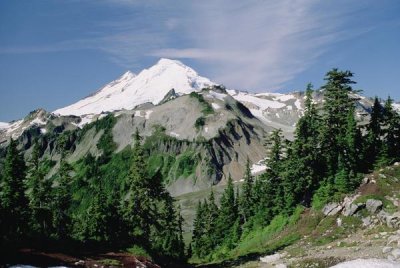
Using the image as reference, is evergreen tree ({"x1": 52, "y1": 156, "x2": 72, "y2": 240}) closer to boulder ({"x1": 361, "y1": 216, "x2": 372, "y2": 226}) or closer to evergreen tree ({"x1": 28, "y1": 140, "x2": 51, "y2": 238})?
evergreen tree ({"x1": 28, "y1": 140, "x2": 51, "y2": 238})

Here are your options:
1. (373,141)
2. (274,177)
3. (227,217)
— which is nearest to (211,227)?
(227,217)

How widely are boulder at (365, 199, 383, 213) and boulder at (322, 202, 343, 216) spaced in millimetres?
3286

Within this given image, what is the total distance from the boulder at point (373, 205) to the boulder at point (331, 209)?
3286 mm

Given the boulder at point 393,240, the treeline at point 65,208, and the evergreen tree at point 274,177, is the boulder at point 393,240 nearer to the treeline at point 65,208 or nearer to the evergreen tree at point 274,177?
the treeline at point 65,208

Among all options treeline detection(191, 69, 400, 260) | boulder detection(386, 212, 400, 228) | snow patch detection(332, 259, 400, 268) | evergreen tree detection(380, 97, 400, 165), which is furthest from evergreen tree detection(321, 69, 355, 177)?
snow patch detection(332, 259, 400, 268)

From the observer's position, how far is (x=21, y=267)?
28188 millimetres

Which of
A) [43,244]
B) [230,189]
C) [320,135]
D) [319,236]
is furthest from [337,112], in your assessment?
[43,244]

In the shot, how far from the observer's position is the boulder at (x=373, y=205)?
152 feet

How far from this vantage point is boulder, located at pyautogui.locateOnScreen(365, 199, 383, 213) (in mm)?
46188

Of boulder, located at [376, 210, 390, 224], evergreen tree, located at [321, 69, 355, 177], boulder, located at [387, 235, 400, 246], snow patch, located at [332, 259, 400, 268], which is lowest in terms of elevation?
boulder, located at [387, 235, 400, 246]

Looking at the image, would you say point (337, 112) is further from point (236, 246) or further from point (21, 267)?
point (21, 267)

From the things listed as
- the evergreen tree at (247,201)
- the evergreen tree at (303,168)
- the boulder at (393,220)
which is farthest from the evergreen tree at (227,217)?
the boulder at (393,220)

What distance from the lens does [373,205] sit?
4653 cm

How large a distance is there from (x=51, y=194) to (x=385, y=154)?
150ft
